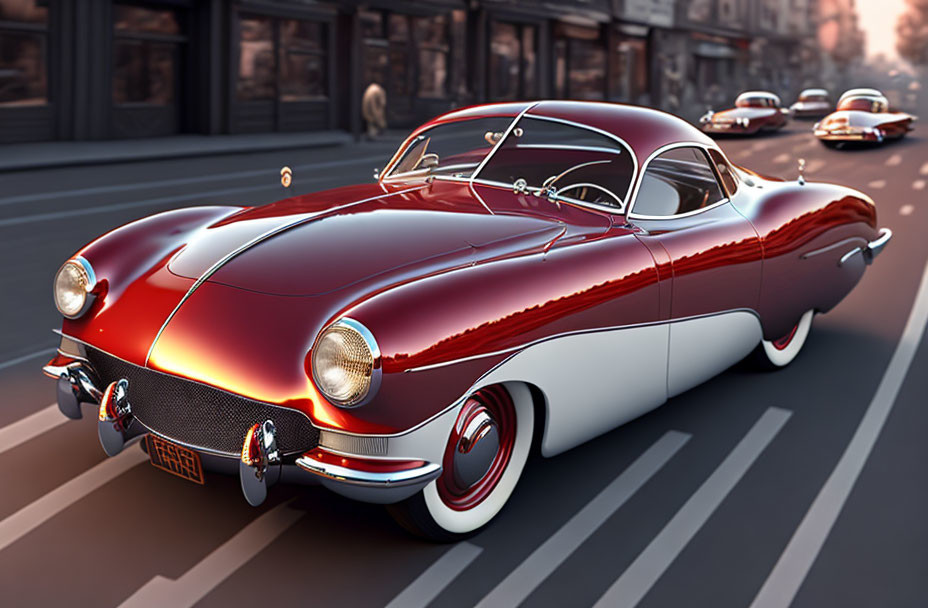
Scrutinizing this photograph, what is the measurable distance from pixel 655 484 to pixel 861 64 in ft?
376

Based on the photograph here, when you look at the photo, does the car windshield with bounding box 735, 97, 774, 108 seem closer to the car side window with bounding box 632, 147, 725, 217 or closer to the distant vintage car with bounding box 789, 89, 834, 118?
the distant vintage car with bounding box 789, 89, 834, 118

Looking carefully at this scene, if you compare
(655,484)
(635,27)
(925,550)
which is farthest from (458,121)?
(635,27)

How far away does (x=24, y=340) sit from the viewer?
6.22 m

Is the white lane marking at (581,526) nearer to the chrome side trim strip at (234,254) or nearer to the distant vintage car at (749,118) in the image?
the chrome side trim strip at (234,254)

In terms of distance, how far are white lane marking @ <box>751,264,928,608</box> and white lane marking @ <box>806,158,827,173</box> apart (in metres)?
12.5

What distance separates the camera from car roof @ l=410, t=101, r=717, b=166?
4.89m

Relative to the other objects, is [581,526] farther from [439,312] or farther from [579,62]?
[579,62]

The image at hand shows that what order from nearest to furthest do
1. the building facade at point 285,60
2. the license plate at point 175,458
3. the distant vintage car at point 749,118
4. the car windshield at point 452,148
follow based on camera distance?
the license plate at point 175,458
the car windshield at point 452,148
the building facade at point 285,60
the distant vintage car at point 749,118

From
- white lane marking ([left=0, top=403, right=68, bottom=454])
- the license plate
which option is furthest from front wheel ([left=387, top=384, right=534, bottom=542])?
white lane marking ([left=0, top=403, right=68, bottom=454])

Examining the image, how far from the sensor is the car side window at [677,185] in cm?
479

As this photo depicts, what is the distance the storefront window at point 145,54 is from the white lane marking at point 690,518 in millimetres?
19017

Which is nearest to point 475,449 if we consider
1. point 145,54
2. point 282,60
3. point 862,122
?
point 145,54

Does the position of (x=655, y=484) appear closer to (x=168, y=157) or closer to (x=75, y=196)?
(x=75, y=196)

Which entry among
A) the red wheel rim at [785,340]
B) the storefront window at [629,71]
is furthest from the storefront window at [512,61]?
the red wheel rim at [785,340]
